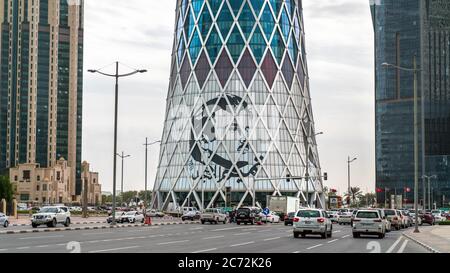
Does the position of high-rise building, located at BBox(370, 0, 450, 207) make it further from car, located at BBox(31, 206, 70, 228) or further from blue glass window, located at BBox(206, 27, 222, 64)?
car, located at BBox(31, 206, 70, 228)

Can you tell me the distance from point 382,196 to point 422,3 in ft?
169

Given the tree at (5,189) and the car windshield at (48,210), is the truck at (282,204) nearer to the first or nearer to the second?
the car windshield at (48,210)

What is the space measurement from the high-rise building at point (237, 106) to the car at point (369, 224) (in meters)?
101

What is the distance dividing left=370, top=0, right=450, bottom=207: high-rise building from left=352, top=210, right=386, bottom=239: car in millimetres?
138002

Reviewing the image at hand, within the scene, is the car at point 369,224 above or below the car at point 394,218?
above

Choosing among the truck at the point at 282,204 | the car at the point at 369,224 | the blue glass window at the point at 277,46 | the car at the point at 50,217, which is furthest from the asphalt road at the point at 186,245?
the blue glass window at the point at 277,46

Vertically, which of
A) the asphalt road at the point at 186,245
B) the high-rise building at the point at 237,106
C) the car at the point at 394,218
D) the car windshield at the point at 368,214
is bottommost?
the car at the point at 394,218

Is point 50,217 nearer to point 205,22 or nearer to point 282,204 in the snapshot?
point 282,204

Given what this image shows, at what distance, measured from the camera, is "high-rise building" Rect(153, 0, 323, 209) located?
144m

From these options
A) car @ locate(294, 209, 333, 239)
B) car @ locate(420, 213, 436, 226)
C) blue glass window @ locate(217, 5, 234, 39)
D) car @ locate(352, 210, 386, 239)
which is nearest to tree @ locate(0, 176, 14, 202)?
blue glass window @ locate(217, 5, 234, 39)

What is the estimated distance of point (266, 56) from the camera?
145m

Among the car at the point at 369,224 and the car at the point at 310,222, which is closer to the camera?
the car at the point at 310,222

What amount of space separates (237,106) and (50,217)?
310ft

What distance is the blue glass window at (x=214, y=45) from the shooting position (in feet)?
474
